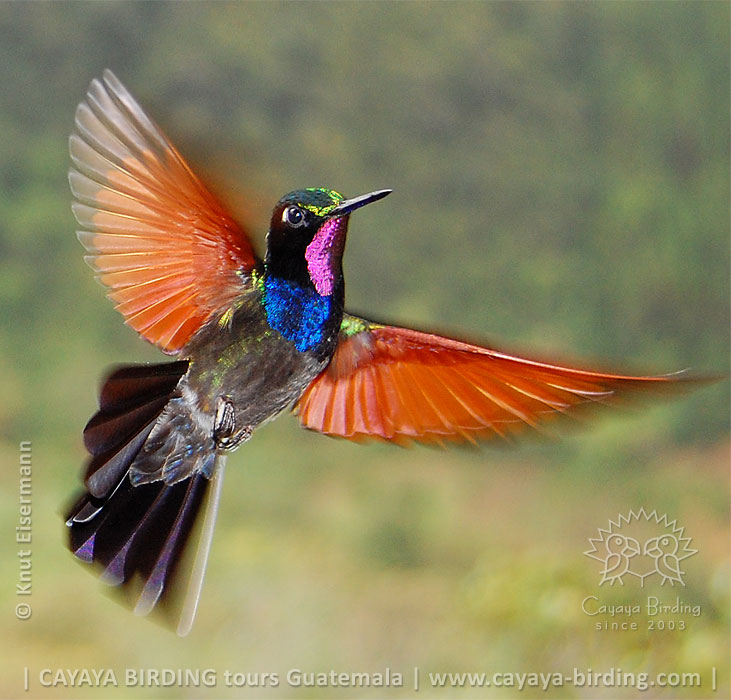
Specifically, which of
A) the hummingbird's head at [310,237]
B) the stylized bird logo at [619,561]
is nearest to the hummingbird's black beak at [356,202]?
the hummingbird's head at [310,237]

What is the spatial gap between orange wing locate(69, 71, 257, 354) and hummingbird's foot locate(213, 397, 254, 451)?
3 centimetres

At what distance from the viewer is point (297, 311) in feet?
1.25

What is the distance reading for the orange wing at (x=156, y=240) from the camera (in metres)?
0.38

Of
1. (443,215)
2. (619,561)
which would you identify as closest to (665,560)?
(619,561)

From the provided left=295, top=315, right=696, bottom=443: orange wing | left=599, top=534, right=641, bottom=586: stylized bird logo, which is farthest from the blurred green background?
left=295, top=315, right=696, bottom=443: orange wing

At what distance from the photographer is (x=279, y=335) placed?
0.39 meters

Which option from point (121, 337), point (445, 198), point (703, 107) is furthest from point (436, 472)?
point (703, 107)

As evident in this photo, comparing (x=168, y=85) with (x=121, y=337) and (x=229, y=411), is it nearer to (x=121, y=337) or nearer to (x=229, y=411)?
(x=121, y=337)

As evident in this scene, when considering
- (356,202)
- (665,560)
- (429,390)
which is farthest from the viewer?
(665,560)

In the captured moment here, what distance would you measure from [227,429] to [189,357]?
33 millimetres

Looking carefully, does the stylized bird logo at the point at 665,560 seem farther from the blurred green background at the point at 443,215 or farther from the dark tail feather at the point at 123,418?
the dark tail feather at the point at 123,418

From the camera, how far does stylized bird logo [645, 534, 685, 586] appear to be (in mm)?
1208

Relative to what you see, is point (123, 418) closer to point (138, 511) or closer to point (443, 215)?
point (138, 511)

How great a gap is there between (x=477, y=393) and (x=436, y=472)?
138 cm
